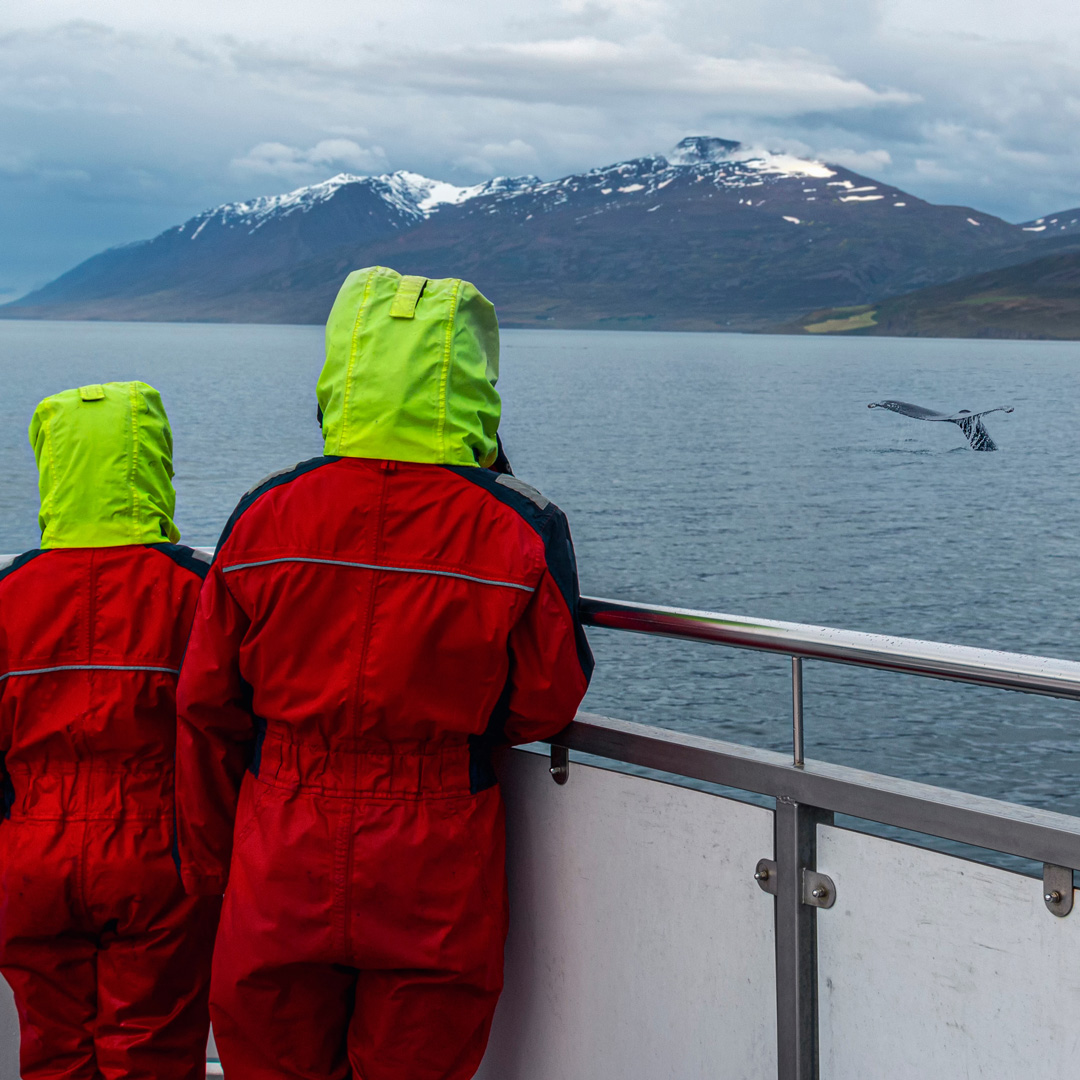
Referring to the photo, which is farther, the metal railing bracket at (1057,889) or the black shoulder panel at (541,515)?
the black shoulder panel at (541,515)

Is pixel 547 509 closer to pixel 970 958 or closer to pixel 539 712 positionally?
pixel 539 712

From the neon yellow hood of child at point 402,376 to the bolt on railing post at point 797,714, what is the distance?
2.09ft

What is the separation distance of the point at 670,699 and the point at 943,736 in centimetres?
378

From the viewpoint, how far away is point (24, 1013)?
289 cm

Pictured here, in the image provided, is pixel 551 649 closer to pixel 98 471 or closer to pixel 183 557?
pixel 183 557

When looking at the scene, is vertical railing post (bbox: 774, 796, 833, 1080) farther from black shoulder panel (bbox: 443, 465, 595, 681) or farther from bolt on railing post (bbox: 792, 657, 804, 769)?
black shoulder panel (bbox: 443, 465, 595, 681)

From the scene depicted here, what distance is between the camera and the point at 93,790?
2.78 meters

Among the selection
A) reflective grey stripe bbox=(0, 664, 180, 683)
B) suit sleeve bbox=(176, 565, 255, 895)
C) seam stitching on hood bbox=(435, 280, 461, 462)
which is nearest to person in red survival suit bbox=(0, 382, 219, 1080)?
reflective grey stripe bbox=(0, 664, 180, 683)

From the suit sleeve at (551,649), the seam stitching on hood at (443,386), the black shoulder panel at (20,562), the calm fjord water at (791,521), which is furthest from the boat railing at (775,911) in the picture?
the calm fjord water at (791,521)

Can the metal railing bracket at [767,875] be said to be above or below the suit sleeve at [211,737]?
below

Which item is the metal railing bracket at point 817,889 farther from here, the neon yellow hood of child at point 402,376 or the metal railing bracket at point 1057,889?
the neon yellow hood of child at point 402,376

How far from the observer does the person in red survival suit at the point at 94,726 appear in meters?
2.72

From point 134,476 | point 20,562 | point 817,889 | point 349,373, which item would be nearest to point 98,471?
point 134,476

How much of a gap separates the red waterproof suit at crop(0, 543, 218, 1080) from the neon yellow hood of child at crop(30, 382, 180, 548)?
1.7 inches
